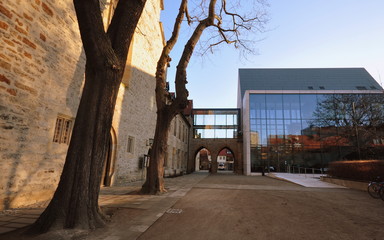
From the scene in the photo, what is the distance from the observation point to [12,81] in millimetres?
4945

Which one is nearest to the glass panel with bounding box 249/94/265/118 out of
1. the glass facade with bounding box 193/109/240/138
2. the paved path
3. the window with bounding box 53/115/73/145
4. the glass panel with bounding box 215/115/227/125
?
the glass facade with bounding box 193/109/240/138

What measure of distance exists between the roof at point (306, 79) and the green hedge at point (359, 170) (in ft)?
62.4

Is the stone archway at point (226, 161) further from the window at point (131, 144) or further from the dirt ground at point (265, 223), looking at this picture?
the dirt ground at point (265, 223)

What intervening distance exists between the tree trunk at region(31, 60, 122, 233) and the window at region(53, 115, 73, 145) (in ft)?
11.5

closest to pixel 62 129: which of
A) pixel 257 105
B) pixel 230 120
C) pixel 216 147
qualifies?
pixel 257 105

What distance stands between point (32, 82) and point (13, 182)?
2519mm

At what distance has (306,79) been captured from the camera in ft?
105

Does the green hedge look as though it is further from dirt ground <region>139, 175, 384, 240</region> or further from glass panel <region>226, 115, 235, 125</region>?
glass panel <region>226, 115, 235, 125</region>

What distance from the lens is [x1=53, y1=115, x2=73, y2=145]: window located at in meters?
6.71

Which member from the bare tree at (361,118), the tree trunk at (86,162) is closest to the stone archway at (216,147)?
the bare tree at (361,118)

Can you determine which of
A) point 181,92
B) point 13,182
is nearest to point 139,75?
point 181,92

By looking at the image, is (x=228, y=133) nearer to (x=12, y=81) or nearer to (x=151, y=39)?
(x=151, y=39)

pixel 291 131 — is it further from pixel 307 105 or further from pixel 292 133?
pixel 307 105

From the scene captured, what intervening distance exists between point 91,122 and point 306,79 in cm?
3469
